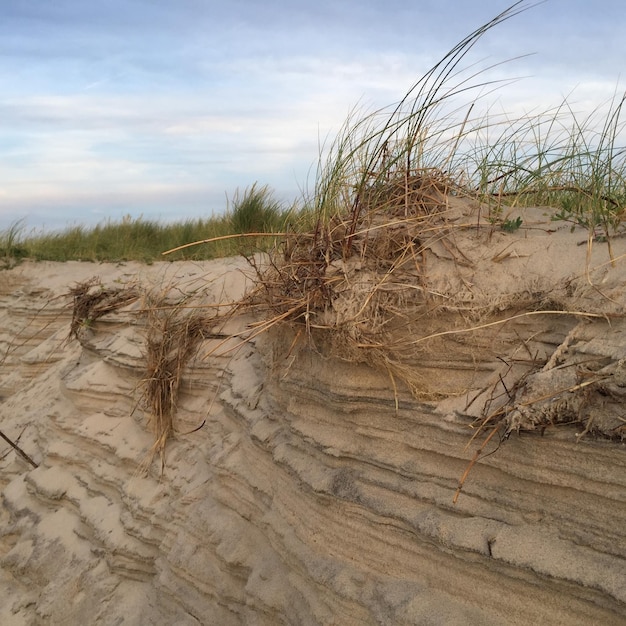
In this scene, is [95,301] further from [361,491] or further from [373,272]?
[361,491]

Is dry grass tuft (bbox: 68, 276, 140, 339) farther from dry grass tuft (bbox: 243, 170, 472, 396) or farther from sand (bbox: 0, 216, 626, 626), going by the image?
dry grass tuft (bbox: 243, 170, 472, 396)

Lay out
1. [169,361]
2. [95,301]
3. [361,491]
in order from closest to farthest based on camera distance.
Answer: [361,491], [169,361], [95,301]

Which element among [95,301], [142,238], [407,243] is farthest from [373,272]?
[142,238]

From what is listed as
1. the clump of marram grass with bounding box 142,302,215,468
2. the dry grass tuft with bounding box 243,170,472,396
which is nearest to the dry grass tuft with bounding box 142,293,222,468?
the clump of marram grass with bounding box 142,302,215,468

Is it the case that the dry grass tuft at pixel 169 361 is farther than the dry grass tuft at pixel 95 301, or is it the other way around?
the dry grass tuft at pixel 95 301

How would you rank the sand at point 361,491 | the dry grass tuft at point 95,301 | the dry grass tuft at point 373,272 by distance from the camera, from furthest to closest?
the dry grass tuft at point 95,301 < the dry grass tuft at point 373,272 < the sand at point 361,491

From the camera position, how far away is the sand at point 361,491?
232 cm

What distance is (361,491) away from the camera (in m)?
2.88

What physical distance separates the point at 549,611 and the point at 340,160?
238 cm

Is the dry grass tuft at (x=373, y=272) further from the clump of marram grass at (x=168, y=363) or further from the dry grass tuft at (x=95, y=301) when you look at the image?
the dry grass tuft at (x=95, y=301)

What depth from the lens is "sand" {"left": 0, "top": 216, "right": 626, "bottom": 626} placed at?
2.32 metres

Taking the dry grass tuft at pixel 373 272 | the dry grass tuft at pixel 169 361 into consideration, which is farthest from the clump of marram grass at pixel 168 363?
the dry grass tuft at pixel 373 272

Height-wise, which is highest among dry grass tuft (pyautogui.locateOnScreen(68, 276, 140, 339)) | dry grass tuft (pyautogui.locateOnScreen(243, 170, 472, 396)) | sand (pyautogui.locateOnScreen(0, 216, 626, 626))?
dry grass tuft (pyautogui.locateOnScreen(243, 170, 472, 396))

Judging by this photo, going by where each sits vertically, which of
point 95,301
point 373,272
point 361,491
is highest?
point 373,272
